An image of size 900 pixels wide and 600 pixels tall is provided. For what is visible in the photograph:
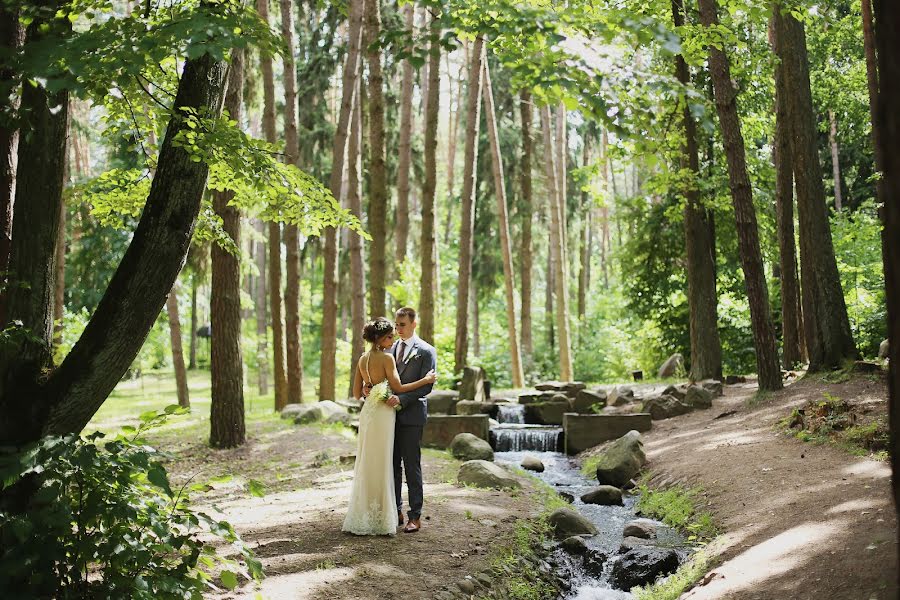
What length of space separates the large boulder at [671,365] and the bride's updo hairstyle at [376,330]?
51.1 feet

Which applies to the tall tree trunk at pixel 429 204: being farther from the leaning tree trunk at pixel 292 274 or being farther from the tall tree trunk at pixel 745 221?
the tall tree trunk at pixel 745 221

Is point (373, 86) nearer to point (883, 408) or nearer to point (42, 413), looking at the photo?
point (883, 408)

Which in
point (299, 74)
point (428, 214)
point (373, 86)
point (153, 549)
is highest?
point (299, 74)

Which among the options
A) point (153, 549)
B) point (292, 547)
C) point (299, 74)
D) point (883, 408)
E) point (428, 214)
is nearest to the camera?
point (153, 549)

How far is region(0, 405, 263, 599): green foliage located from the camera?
3867 mm

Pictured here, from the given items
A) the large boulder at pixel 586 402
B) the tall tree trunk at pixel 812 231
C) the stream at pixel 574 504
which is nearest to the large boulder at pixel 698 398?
the tall tree trunk at pixel 812 231

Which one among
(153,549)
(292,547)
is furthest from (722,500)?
(153,549)

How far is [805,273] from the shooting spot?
13664 mm

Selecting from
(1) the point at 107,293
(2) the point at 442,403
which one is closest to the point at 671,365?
(2) the point at 442,403

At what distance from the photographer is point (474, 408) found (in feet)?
51.8

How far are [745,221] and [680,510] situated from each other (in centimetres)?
661

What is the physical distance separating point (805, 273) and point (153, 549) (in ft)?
41.2

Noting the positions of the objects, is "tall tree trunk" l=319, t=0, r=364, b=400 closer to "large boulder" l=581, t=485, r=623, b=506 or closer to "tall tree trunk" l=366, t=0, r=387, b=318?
"tall tree trunk" l=366, t=0, r=387, b=318

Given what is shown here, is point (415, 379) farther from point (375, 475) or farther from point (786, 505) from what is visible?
point (786, 505)
